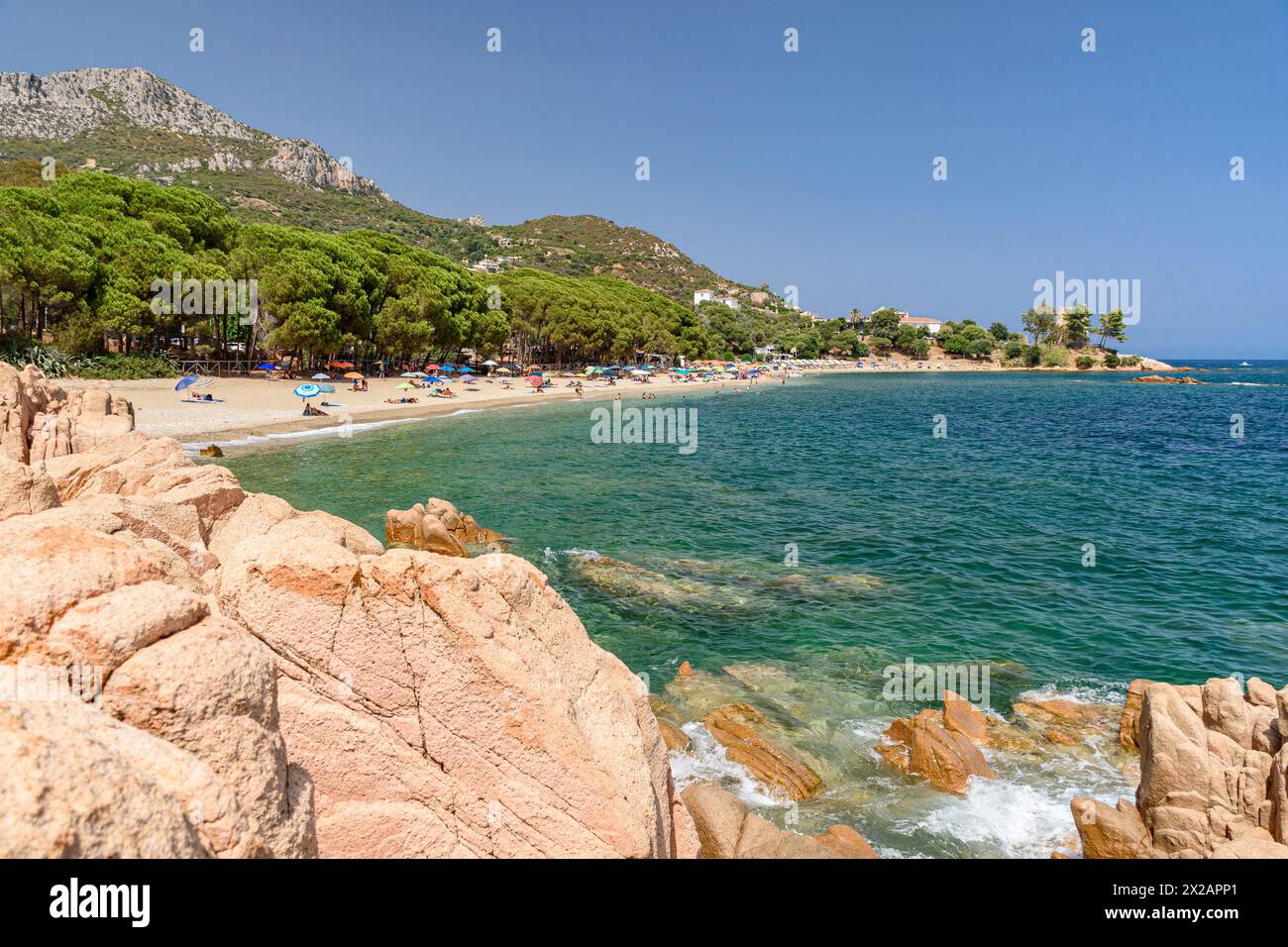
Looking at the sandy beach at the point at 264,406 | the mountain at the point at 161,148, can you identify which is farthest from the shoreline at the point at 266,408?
the mountain at the point at 161,148

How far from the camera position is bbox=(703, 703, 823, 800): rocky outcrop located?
11719 mm

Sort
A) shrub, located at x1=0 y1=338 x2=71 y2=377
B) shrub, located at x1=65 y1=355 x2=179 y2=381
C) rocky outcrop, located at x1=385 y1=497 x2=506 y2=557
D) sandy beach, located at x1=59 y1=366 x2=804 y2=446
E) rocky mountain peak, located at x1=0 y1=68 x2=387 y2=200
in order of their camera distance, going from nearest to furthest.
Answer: rocky outcrop, located at x1=385 y1=497 x2=506 y2=557 → sandy beach, located at x1=59 y1=366 x2=804 y2=446 → shrub, located at x1=0 y1=338 x2=71 y2=377 → shrub, located at x1=65 y1=355 x2=179 y2=381 → rocky mountain peak, located at x1=0 y1=68 x2=387 y2=200

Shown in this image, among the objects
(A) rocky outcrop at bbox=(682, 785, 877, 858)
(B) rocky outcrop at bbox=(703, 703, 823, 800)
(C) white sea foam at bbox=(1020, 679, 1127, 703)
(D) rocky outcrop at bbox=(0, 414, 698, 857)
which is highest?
(D) rocky outcrop at bbox=(0, 414, 698, 857)

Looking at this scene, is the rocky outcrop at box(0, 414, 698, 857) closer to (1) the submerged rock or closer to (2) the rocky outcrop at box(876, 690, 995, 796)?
(2) the rocky outcrop at box(876, 690, 995, 796)

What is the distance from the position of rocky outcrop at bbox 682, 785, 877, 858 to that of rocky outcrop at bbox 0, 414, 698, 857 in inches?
38.0

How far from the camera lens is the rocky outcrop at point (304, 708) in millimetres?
2926

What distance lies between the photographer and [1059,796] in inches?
452

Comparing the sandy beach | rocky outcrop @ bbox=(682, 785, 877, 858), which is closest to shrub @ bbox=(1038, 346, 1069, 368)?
the sandy beach

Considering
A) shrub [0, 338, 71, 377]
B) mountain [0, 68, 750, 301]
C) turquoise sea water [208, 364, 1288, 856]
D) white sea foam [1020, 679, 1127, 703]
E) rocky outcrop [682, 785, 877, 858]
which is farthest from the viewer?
mountain [0, 68, 750, 301]

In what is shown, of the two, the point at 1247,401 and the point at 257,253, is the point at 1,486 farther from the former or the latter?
the point at 1247,401

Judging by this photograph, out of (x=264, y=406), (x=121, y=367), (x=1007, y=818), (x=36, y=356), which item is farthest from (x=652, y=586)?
(x=121, y=367)

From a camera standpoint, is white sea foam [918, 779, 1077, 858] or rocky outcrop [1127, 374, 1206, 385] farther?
rocky outcrop [1127, 374, 1206, 385]

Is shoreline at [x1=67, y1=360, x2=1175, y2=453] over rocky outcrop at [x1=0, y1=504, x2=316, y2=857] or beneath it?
over
